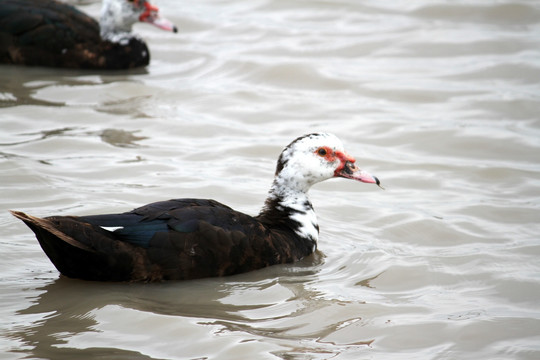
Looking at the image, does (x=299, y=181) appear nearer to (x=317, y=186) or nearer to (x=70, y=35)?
(x=317, y=186)

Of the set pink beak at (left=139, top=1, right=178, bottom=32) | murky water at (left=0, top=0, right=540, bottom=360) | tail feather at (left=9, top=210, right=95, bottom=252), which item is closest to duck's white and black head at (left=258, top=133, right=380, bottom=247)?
murky water at (left=0, top=0, right=540, bottom=360)

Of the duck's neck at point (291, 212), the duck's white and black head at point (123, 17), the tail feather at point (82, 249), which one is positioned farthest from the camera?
the duck's white and black head at point (123, 17)

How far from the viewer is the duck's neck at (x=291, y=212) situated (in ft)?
22.6

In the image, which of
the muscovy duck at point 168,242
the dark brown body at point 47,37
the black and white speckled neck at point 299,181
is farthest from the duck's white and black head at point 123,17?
the muscovy duck at point 168,242

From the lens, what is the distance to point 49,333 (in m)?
5.31

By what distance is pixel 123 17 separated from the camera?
11.5m

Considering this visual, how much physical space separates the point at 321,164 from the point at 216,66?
17.0 feet

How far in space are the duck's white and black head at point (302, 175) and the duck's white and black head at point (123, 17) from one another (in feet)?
16.8

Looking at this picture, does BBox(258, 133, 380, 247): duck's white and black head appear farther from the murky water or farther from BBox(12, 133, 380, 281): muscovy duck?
the murky water

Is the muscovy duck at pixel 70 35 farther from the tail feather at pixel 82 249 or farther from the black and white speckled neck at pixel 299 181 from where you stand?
the tail feather at pixel 82 249

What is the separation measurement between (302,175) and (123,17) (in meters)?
5.39

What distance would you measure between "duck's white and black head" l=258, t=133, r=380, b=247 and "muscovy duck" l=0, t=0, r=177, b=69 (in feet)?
16.0

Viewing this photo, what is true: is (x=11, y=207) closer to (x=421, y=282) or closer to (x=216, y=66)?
(x=421, y=282)

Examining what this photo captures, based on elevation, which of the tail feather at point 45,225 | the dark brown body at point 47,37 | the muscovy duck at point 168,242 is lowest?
the muscovy duck at point 168,242
